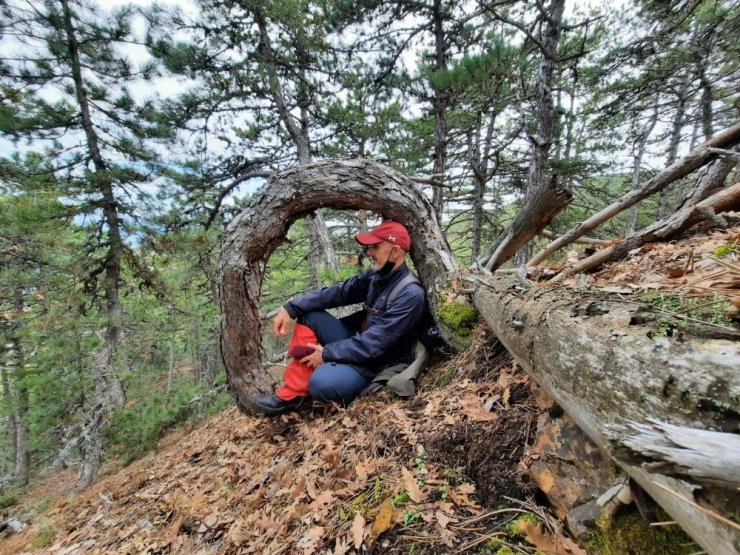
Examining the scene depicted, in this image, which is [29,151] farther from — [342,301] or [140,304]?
[342,301]

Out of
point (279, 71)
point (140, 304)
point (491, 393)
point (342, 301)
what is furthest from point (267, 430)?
point (140, 304)

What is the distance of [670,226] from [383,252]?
2685mm

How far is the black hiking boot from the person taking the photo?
3633 millimetres

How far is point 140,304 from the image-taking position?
32.2ft

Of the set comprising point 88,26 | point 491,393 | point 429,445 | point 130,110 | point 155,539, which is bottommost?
point 155,539

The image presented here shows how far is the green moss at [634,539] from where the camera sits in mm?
1013

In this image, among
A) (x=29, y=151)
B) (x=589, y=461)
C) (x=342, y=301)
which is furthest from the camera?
(x=29, y=151)

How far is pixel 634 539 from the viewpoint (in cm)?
111

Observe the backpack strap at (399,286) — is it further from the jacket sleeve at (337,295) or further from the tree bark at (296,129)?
the tree bark at (296,129)

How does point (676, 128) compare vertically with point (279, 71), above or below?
below

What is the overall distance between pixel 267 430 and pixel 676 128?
59.4 ft

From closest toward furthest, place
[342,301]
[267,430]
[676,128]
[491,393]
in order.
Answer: [491,393]
[267,430]
[342,301]
[676,128]

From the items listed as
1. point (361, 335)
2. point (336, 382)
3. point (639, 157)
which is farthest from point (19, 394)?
point (639, 157)

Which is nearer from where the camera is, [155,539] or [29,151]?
[155,539]
